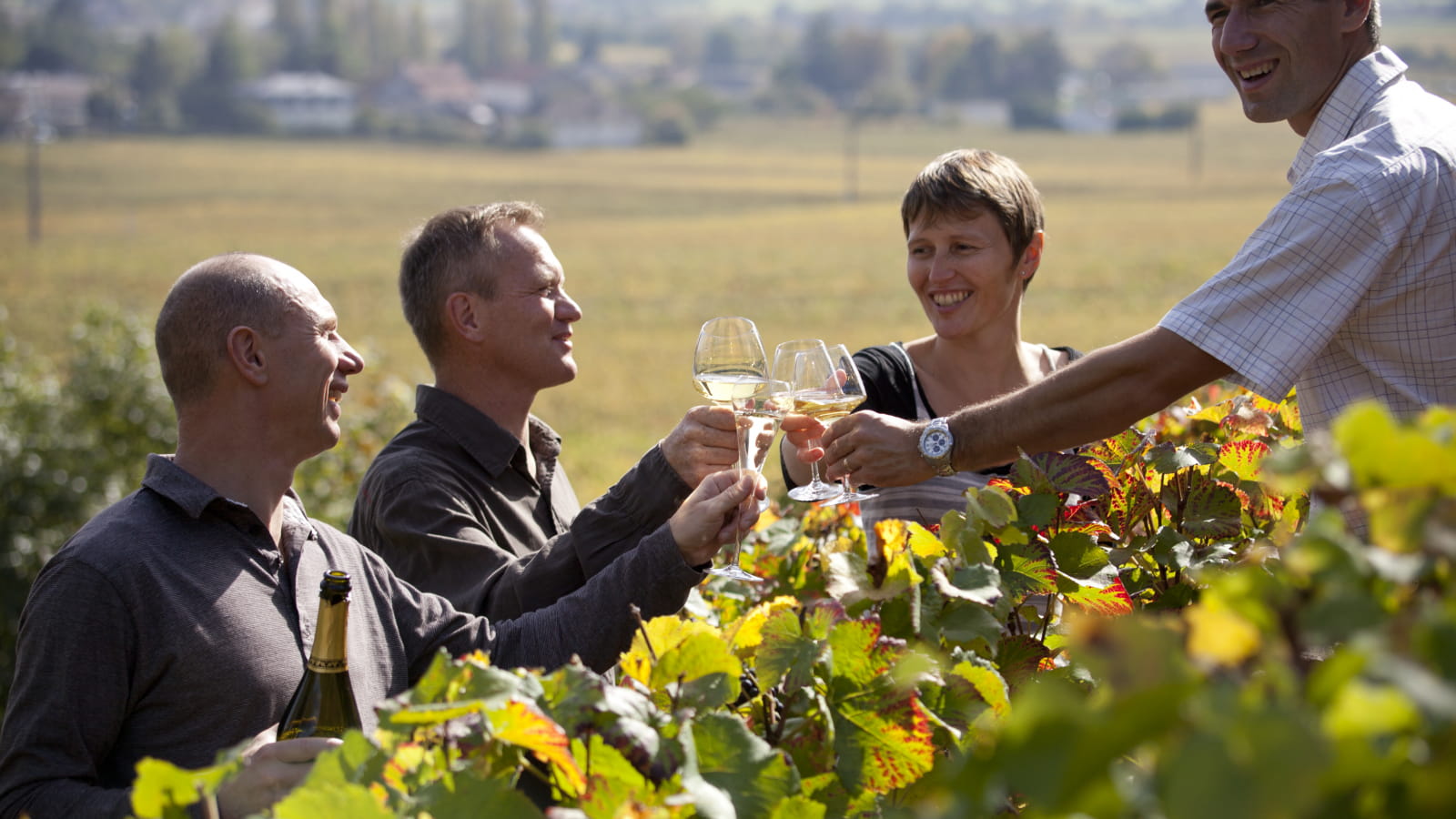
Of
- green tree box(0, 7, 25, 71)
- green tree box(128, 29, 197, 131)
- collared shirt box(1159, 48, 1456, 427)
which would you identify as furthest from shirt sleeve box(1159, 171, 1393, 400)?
green tree box(0, 7, 25, 71)

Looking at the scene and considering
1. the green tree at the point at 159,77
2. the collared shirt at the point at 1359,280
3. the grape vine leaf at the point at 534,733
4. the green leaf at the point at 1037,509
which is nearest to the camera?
the grape vine leaf at the point at 534,733

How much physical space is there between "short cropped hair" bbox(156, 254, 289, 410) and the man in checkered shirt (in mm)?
1052

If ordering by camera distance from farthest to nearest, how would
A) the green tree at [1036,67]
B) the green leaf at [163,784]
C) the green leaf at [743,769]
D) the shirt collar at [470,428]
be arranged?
the green tree at [1036,67]
the shirt collar at [470,428]
the green leaf at [743,769]
the green leaf at [163,784]

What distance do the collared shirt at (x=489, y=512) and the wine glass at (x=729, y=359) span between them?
0.24 meters

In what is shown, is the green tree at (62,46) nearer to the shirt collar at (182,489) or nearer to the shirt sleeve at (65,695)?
the shirt collar at (182,489)

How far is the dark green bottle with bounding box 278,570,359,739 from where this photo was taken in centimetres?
194

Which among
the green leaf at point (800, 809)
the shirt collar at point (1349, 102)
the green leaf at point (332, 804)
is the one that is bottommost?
the green leaf at point (800, 809)

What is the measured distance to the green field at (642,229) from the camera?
31344mm

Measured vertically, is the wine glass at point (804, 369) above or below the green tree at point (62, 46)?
below

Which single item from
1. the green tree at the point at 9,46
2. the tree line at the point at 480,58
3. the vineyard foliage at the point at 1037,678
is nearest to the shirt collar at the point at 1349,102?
→ the vineyard foliage at the point at 1037,678

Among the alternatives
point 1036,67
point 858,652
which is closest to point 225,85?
point 1036,67

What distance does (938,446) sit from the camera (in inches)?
104

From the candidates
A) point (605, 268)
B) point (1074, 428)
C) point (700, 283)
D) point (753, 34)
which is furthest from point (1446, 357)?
point (753, 34)

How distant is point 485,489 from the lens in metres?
3.22
